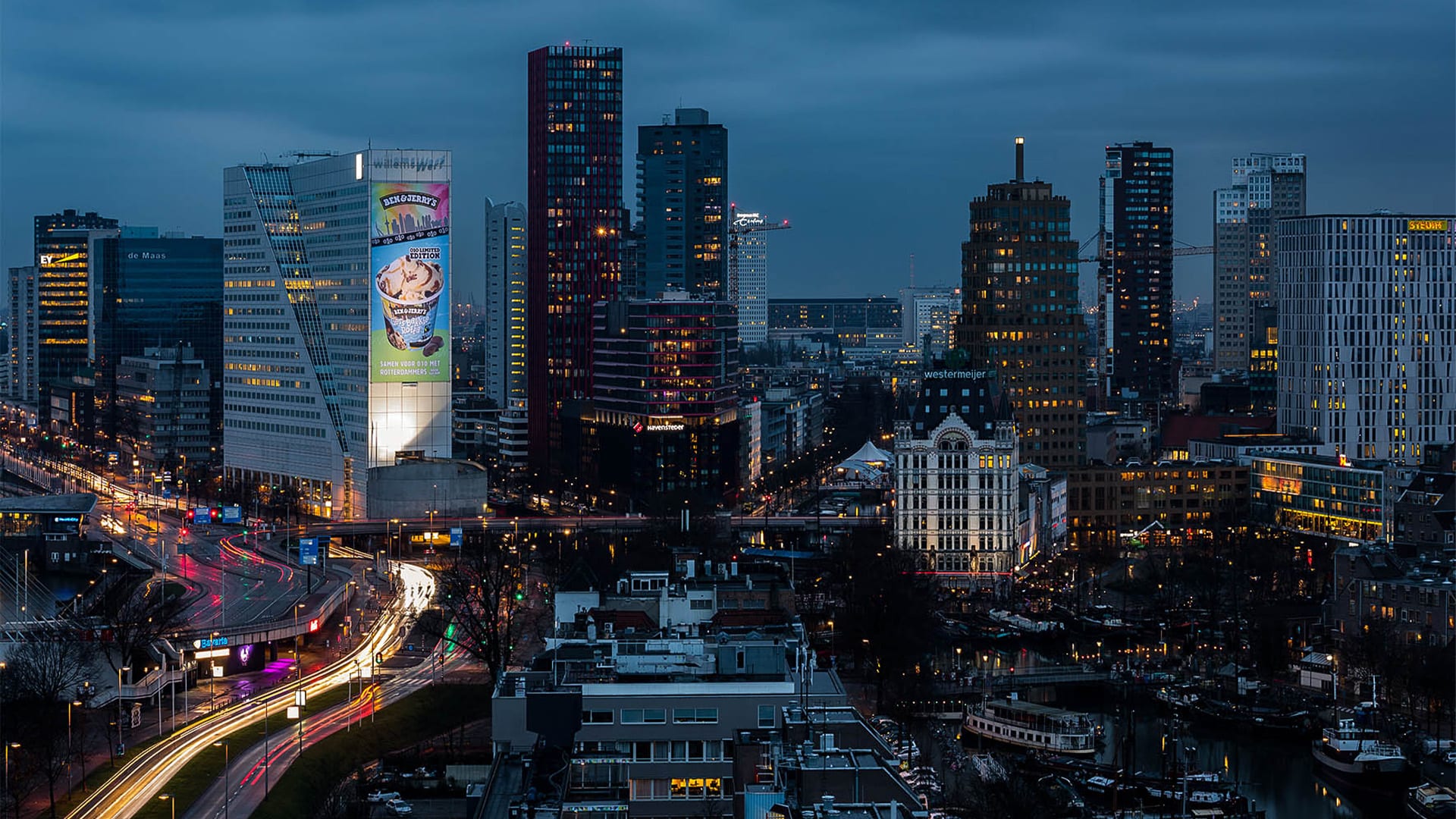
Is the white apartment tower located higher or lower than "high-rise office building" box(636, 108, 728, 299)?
lower

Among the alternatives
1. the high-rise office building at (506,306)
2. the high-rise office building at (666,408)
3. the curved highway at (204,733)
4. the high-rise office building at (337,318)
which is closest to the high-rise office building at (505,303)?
the high-rise office building at (506,306)

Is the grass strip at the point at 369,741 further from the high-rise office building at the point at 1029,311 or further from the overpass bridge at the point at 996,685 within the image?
the high-rise office building at the point at 1029,311

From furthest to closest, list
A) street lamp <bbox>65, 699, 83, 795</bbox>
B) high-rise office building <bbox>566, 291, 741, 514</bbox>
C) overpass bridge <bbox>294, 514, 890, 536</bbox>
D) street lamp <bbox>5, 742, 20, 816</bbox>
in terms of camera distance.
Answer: high-rise office building <bbox>566, 291, 741, 514</bbox> → overpass bridge <bbox>294, 514, 890, 536</bbox> → street lamp <bbox>65, 699, 83, 795</bbox> → street lamp <bbox>5, 742, 20, 816</bbox>

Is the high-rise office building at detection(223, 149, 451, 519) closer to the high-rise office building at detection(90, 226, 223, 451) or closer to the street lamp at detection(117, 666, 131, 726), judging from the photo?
the street lamp at detection(117, 666, 131, 726)

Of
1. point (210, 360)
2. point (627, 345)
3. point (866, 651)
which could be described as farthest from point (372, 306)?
point (210, 360)

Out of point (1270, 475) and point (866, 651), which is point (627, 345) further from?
point (866, 651)

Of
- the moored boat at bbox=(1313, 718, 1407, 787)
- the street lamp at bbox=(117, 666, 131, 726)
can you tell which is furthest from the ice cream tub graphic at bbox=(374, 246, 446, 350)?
the moored boat at bbox=(1313, 718, 1407, 787)

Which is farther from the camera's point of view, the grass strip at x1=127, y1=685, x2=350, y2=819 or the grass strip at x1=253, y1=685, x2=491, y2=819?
A: the grass strip at x1=253, y1=685, x2=491, y2=819
